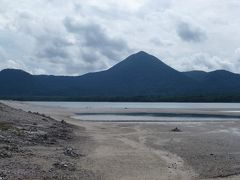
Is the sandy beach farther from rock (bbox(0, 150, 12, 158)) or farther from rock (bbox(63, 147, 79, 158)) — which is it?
rock (bbox(0, 150, 12, 158))

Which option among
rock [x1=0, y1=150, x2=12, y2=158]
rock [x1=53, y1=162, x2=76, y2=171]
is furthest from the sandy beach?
rock [x1=0, y1=150, x2=12, y2=158]

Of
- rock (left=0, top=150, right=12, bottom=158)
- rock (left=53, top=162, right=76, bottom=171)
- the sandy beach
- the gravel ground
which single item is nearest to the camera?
the gravel ground

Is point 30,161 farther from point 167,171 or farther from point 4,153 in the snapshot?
point 167,171

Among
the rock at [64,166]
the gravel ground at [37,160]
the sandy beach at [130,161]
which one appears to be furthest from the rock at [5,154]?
the rock at [64,166]

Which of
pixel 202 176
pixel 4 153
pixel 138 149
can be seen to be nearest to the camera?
pixel 202 176

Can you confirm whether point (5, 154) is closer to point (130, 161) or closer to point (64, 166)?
point (64, 166)

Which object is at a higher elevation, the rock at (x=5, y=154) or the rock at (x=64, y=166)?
the rock at (x=5, y=154)

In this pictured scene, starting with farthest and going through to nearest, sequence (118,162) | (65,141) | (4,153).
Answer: (65,141) < (118,162) < (4,153)

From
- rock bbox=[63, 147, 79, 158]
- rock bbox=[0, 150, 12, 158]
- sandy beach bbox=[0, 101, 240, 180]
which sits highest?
rock bbox=[0, 150, 12, 158]

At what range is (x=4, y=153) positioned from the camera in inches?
918

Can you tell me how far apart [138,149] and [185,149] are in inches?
134

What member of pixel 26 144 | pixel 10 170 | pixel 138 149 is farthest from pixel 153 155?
pixel 10 170

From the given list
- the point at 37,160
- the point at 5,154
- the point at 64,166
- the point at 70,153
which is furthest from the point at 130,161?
the point at 5,154

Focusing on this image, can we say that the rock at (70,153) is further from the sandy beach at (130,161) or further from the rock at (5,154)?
the rock at (5,154)
